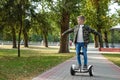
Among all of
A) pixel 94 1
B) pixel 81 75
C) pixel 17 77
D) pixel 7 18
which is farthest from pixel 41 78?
pixel 94 1

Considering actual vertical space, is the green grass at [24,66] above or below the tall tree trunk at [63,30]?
below

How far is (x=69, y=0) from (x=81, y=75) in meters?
26.4

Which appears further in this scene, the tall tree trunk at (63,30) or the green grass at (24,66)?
the tall tree trunk at (63,30)

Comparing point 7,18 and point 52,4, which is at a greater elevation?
point 52,4

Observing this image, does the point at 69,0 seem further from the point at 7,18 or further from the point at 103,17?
the point at 103,17

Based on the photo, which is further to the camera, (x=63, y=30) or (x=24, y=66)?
(x=63, y=30)

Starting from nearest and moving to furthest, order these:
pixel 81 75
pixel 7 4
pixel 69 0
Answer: pixel 81 75
pixel 7 4
pixel 69 0

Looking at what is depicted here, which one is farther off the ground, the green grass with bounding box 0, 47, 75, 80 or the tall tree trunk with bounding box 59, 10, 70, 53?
the tall tree trunk with bounding box 59, 10, 70, 53

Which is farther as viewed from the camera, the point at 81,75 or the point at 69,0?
the point at 69,0

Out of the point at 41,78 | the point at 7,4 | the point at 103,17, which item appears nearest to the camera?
the point at 41,78

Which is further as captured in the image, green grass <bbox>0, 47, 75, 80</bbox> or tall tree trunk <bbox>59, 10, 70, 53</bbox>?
tall tree trunk <bbox>59, 10, 70, 53</bbox>

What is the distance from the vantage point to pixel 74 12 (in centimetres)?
4088

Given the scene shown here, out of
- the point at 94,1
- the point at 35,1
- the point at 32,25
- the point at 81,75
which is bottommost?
the point at 81,75

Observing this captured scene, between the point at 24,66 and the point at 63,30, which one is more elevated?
the point at 63,30
